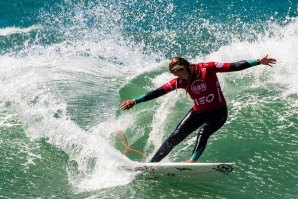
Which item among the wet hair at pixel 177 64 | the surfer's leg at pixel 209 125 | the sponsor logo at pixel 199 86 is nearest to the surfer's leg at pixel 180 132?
the surfer's leg at pixel 209 125

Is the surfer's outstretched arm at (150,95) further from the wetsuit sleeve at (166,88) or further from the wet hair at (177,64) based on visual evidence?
the wet hair at (177,64)

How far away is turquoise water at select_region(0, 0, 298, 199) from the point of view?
7508 mm

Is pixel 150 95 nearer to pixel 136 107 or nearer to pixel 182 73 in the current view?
pixel 182 73

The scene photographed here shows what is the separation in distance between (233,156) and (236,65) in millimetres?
1769

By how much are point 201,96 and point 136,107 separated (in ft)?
12.4

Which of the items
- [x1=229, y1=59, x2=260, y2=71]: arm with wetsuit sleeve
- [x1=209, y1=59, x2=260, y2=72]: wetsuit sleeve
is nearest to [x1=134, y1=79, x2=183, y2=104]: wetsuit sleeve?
[x1=209, y1=59, x2=260, y2=72]: wetsuit sleeve

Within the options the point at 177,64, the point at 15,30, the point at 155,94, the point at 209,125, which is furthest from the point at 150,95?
the point at 15,30

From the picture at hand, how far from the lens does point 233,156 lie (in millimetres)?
8109

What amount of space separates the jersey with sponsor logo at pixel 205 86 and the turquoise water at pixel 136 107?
3.80ft

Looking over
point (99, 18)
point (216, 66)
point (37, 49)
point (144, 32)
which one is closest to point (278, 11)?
point (144, 32)

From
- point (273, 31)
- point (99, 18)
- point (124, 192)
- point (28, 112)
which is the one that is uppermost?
Answer: point (99, 18)

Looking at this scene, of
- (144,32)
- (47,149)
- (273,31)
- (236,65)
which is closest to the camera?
(236,65)

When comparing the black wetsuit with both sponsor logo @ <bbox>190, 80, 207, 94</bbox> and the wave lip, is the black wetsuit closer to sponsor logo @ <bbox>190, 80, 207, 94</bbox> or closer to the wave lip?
sponsor logo @ <bbox>190, 80, 207, 94</bbox>

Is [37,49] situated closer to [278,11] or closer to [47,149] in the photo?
[47,149]
